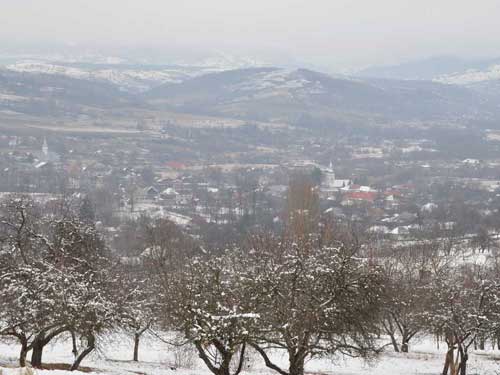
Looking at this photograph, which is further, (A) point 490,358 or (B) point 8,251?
(A) point 490,358

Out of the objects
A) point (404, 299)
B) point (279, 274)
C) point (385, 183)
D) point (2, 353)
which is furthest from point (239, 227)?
point (385, 183)

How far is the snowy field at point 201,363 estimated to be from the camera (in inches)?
1070

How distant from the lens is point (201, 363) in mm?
30984

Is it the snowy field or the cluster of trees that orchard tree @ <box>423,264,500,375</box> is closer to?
the cluster of trees

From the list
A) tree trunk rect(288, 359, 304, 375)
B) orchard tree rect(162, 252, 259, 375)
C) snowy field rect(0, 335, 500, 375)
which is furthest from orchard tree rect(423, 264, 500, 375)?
orchard tree rect(162, 252, 259, 375)

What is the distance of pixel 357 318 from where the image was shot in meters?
21.7

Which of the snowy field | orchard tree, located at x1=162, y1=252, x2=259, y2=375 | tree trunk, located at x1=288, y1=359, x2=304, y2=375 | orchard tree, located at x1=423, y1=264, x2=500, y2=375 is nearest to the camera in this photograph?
orchard tree, located at x1=162, y1=252, x2=259, y2=375

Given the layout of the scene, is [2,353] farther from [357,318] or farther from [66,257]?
[357,318]

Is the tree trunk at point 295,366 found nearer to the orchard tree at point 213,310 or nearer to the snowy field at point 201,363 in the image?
the orchard tree at point 213,310

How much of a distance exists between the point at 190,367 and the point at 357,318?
9.32 m

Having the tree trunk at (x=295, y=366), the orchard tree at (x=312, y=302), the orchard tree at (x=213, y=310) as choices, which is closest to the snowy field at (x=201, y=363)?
the orchard tree at (x=213, y=310)

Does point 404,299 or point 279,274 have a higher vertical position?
point 279,274

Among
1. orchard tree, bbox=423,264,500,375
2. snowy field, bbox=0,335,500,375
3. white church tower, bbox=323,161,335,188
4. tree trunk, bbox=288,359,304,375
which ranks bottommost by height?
white church tower, bbox=323,161,335,188

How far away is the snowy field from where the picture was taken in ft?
89.1
